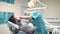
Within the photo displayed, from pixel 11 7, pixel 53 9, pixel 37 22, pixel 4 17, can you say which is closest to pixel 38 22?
pixel 37 22

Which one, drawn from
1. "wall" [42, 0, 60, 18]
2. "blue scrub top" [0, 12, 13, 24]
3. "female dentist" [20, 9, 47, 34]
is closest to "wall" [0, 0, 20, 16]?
"blue scrub top" [0, 12, 13, 24]

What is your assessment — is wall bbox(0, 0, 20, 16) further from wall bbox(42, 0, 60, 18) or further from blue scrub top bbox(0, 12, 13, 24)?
wall bbox(42, 0, 60, 18)

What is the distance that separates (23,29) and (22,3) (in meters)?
1.20

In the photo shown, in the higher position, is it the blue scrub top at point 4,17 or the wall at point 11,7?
the wall at point 11,7

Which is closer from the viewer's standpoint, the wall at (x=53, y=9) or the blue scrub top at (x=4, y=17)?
the blue scrub top at (x=4, y=17)

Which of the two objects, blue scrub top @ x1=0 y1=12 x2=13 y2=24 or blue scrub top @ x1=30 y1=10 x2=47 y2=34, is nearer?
blue scrub top @ x1=30 y1=10 x2=47 y2=34

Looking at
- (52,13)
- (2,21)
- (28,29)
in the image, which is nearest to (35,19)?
(28,29)

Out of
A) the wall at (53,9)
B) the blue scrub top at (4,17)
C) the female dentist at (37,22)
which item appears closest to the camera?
the female dentist at (37,22)

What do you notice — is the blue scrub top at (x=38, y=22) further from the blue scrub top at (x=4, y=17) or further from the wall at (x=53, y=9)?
the wall at (x=53, y=9)

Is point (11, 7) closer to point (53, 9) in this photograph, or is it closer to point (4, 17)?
point (4, 17)

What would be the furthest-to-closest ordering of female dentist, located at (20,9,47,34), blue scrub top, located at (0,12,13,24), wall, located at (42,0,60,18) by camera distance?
wall, located at (42,0,60,18) < blue scrub top, located at (0,12,13,24) < female dentist, located at (20,9,47,34)

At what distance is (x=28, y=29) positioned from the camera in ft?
5.19

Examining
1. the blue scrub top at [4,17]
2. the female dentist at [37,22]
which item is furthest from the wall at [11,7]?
the female dentist at [37,22]

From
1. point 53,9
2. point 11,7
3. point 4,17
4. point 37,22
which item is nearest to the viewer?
point 37,22
